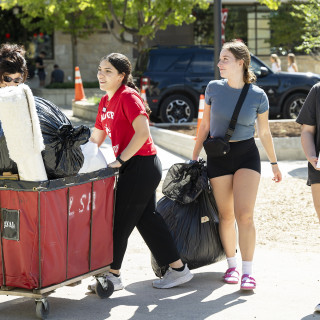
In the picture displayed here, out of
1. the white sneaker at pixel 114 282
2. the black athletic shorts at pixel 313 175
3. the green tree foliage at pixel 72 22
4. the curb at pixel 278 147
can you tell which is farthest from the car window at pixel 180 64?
the black athletic shorts at pixel 313 175

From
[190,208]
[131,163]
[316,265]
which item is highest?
[131,163]

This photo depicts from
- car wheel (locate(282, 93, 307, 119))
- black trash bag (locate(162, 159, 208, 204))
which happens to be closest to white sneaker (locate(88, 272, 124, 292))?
black trash bag (locate(162, 159, 208, 204))

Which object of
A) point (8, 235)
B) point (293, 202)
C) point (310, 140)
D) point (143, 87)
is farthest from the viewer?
point (143, 87)

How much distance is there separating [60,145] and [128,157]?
598 mm

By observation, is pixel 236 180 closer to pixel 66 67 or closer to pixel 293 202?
pixel 293 202

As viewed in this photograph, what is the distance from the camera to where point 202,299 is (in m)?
5.49

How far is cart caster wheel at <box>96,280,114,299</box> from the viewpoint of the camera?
544cm

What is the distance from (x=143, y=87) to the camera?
53.6ft

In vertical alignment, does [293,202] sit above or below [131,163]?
below

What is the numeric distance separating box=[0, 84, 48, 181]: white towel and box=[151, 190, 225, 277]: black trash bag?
150 centimetres

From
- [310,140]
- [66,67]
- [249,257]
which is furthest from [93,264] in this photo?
[66,67]

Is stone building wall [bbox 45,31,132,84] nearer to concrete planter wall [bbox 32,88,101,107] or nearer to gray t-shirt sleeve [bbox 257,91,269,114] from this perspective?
concrete planter wall [bbox 32,88,101,107]

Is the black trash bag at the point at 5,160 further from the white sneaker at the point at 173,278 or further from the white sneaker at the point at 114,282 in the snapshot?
the white sneaker at the point at 173,278

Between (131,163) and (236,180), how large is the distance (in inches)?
30.9
